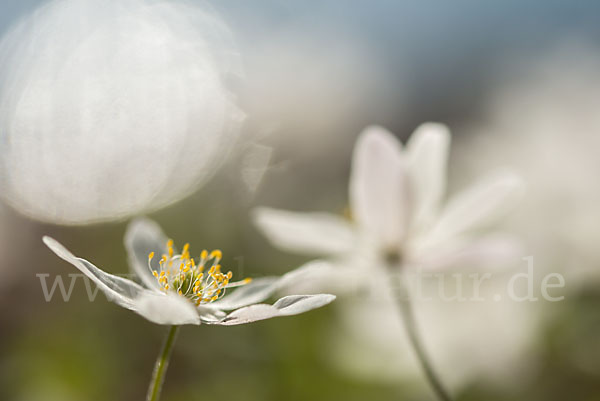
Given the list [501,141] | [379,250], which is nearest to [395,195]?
[379,250]

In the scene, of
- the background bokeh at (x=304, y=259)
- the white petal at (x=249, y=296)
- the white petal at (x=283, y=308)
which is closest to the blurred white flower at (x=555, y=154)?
the background bokeh at (x=304, y=259)

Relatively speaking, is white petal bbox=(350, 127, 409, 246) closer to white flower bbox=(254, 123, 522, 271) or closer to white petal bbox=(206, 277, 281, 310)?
white flower bbox=(254, 123, 522, 271)

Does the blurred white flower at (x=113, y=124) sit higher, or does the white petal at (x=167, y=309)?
the blurred white flower at (x=113, y=124)

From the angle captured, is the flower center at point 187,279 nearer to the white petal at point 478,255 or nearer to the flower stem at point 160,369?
the flower stem at point 160,369

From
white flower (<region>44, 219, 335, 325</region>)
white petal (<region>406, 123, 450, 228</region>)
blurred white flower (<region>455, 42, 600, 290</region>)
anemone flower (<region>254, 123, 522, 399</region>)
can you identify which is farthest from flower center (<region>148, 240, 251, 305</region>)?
blurred white flower (<region>455, 42, 600, 290</region>)

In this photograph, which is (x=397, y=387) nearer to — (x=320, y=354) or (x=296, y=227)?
(x=320, y=354)
